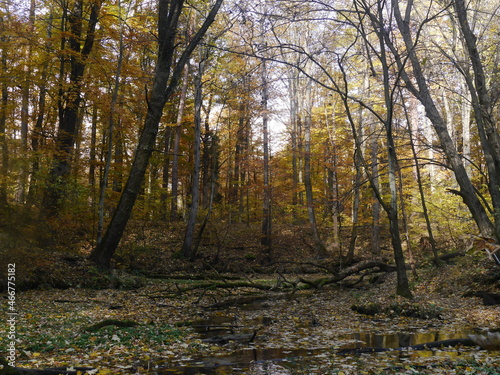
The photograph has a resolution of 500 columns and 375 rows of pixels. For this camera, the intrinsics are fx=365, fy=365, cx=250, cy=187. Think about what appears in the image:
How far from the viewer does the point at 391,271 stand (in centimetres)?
1354

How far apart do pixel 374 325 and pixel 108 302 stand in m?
6.09

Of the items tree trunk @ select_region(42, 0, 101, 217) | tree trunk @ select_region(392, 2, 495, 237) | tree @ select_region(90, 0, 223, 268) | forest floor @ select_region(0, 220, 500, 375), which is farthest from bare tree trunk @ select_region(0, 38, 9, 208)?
tree trunk @ select_region(392, 2, 495, 237)

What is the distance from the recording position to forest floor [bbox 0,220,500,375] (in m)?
4.37

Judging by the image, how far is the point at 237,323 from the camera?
7398mm

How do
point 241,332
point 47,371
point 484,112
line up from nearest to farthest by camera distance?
1. point 47,371
2. point 241,332
3. point 484,112

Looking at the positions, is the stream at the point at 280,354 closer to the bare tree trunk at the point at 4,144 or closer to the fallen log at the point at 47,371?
the fallen log at the point at 47,371

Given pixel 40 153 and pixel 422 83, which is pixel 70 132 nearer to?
pixel 40 153

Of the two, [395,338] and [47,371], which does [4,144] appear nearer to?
[47,371]

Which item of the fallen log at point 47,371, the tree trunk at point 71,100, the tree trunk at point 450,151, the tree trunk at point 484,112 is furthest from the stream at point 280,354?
the tree trunk at point 71,100

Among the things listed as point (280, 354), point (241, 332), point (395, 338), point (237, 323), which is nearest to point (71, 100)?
point (237, 323)

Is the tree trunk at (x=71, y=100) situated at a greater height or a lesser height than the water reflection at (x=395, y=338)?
greater

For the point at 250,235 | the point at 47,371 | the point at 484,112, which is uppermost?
the point at 484,112

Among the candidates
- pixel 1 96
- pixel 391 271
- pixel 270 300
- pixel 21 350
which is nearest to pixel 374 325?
pixel 270 300

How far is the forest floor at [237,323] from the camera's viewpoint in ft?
14.3
